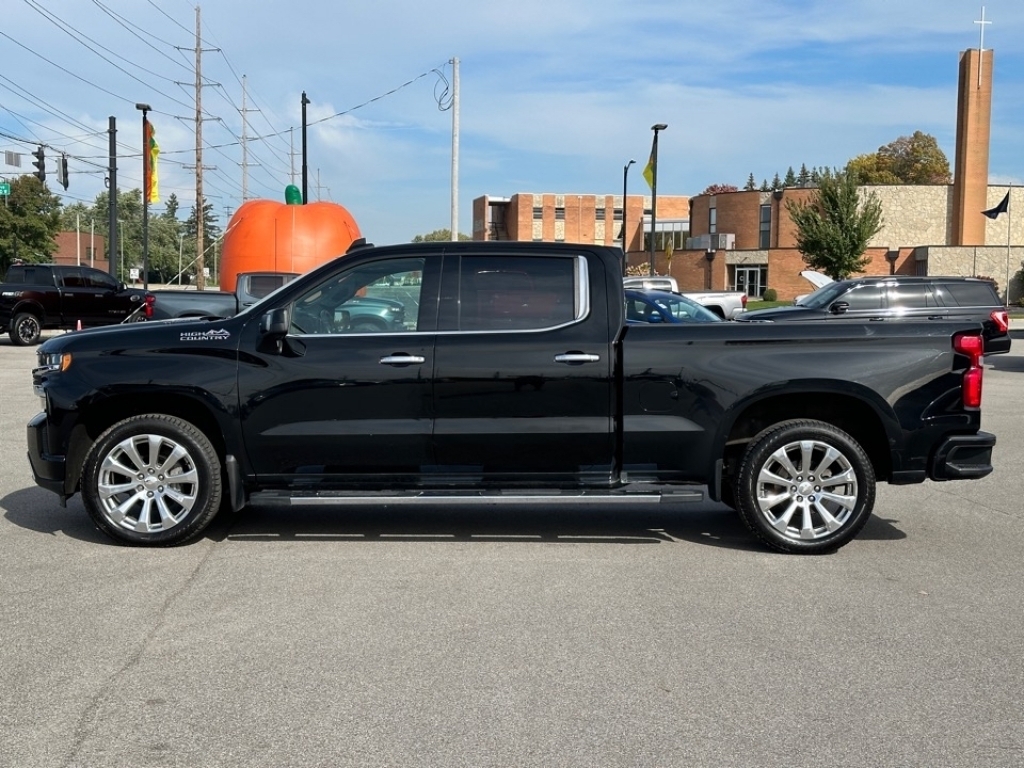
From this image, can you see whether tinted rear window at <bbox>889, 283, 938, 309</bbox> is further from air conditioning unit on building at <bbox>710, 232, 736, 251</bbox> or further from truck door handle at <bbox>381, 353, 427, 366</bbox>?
air conditioning unit on building at <bbox>710, 232, 736, 251</bbox>

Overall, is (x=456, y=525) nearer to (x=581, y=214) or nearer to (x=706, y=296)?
(x=706, y=296)

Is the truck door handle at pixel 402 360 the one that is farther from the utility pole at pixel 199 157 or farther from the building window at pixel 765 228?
the building window at pixel 765 228

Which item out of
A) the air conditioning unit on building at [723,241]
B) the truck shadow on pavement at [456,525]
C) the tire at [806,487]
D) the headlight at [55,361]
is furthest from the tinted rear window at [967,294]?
the air conditioning unit on building at [723,241]

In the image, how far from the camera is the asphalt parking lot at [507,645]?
3973mm

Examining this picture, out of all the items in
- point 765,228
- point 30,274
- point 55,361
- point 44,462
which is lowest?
point 44,462

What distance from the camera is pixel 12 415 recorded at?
13031mm

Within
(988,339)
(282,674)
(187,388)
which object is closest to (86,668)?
(282,674)

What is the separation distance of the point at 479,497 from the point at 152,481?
2.04 meters

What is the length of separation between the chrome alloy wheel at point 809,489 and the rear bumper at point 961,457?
572 millimetres

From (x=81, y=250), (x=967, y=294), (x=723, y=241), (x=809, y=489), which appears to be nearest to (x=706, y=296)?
(x=967, y=294)

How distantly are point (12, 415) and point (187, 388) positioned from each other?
24.5ft

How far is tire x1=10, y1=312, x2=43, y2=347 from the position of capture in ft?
83.7

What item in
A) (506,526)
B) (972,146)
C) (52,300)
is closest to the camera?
(506,526)

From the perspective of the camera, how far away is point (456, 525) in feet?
25.1
